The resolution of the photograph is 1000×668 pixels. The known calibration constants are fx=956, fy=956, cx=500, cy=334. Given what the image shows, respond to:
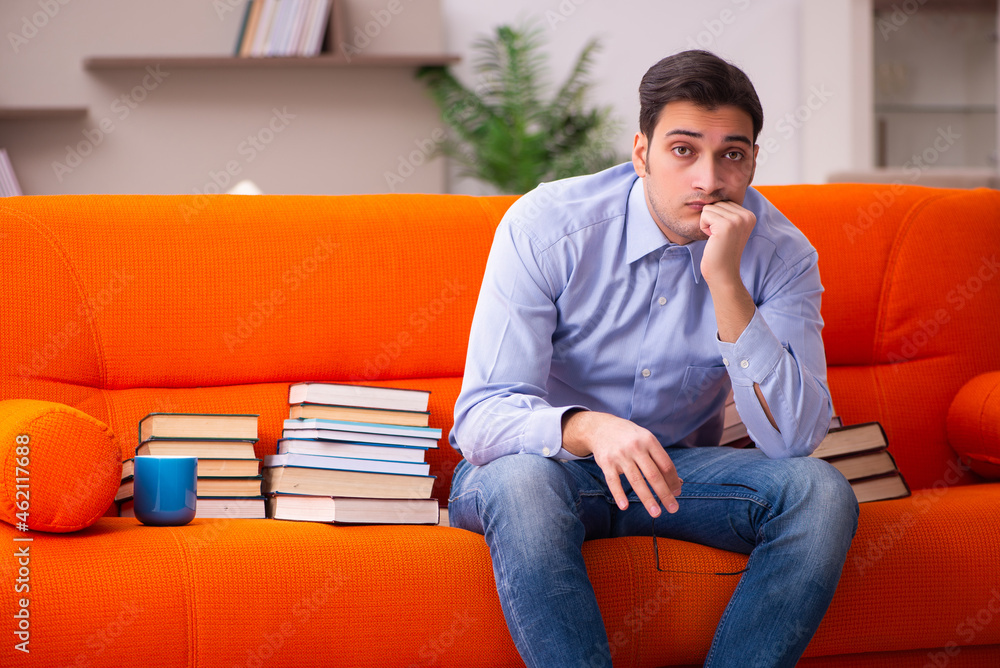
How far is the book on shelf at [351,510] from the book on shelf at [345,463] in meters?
0.06

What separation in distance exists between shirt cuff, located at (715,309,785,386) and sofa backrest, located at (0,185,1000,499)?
0.67m

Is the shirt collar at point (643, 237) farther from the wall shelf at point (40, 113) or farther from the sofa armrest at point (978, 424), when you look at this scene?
the wall shelf at point (40, 113)

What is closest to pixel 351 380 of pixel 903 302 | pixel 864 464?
pixel 864 464

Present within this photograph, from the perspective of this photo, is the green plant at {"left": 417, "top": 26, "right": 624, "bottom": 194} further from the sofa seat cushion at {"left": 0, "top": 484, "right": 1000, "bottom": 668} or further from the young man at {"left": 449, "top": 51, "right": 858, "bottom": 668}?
the sofa seat cushion at {"left": 0, "top": 484, "right": 1000, "bottom": 668}

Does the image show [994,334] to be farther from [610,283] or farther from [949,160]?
[949,160]

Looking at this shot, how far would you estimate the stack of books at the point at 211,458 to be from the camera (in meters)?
1.63

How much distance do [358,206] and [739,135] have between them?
0.87m

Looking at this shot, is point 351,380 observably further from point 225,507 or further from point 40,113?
point 40,113

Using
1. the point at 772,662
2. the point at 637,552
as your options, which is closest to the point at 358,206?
the point at 637,552

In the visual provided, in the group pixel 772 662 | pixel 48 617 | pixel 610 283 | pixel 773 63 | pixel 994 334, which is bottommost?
pixel 772 662

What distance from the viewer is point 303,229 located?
195cm

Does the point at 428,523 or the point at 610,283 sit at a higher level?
the point at 610,283

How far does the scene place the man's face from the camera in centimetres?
145

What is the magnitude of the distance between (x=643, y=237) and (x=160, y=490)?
0.85 m
